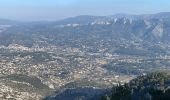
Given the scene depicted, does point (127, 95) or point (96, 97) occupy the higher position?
point (127, 95)

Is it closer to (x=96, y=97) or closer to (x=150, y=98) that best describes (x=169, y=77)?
(x=150, y=98)

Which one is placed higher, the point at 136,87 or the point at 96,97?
the point at 136,87

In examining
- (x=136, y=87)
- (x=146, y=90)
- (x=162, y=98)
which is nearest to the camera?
(x=162, y=98)

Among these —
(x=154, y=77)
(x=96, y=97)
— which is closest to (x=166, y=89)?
(x=154, y=77)

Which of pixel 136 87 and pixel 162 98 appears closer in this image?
pixel 162 98

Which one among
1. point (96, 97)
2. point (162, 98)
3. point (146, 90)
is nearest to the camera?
point (162, 98)

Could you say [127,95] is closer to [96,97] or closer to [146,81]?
[146,81]

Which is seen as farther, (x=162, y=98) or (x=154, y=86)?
(x=154, y=86)

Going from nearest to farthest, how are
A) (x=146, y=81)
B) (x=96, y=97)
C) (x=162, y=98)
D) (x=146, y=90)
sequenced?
(x=162, y=98), (x=146, y=90), (x=146, y=81), (x=96, y=97)

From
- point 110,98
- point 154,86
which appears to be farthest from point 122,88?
point 154,86
